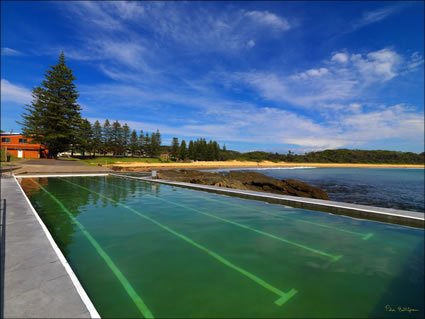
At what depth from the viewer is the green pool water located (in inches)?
107

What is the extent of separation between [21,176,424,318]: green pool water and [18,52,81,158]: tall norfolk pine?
→ 35.2 meters

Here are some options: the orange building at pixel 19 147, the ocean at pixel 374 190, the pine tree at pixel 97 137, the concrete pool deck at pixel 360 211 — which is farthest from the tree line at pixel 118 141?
the concrete pool deck at pixel 360 211

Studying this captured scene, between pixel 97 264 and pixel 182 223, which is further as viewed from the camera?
pixel 182 223

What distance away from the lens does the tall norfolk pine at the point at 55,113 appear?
1375 inches

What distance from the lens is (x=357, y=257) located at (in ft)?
13.6

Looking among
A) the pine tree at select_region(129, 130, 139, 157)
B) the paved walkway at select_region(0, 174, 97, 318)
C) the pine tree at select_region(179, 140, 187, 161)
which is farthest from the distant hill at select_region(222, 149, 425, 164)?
the paved walkway at select_region(0, 174, 97, 318)

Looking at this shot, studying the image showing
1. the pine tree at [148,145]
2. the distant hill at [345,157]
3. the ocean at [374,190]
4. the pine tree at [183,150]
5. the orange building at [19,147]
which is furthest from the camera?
the distant hill at [345,157]

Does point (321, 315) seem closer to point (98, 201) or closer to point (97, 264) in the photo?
point (97, 264)

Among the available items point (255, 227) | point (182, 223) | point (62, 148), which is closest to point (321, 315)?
point (255, 227)

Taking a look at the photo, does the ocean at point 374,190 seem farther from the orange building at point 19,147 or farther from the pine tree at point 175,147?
the orange building at point 19,147

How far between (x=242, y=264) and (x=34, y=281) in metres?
3.02

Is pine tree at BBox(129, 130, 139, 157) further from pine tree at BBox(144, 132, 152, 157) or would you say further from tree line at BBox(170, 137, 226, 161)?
tree line at BBox(170, 137, 226, 161)

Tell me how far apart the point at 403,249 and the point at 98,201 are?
9885 millimetres

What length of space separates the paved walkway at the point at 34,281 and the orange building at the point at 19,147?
50.7 metres
